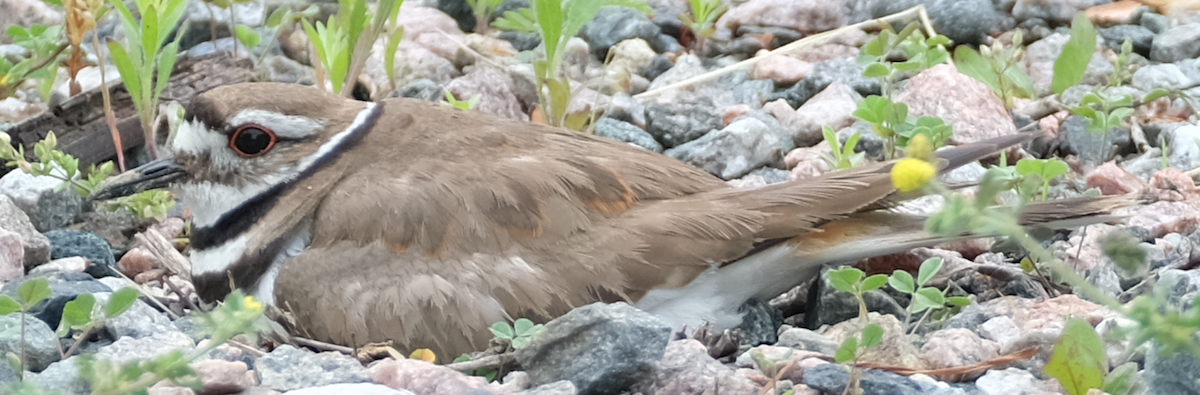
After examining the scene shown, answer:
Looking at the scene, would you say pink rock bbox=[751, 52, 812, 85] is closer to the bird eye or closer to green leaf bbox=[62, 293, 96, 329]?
the bird eye

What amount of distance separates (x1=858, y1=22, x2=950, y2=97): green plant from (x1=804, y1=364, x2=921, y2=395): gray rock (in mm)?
2002

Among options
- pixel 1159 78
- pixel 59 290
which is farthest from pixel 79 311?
pixel 1159 78

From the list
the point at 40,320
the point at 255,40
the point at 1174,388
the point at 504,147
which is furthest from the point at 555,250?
the point at 255,40

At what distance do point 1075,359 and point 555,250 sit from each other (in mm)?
1069

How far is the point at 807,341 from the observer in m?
2.16

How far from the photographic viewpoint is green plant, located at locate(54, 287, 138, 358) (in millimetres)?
1879

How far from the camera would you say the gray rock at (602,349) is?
6.01 feet

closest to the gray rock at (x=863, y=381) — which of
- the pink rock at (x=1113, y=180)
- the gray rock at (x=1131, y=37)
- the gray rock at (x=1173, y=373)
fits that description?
the gray rock at (x=1173, y=373)

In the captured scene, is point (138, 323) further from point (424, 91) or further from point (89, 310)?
point (424, 91)

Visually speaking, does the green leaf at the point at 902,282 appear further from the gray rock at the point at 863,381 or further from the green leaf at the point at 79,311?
the green leaf at the point at 79,311

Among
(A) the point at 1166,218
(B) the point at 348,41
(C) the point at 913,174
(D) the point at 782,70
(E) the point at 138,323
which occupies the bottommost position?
(D) the point at 782,70

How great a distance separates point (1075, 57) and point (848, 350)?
7.97ft

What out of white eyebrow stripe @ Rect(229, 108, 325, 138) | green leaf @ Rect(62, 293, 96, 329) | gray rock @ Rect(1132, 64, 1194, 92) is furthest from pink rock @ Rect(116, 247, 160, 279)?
gray rock @ Rect(1132, 64, 1194, 92)

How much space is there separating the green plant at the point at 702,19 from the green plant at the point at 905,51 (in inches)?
27.8
